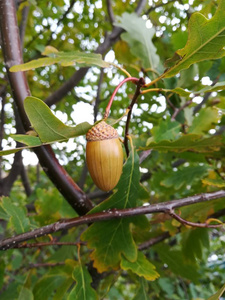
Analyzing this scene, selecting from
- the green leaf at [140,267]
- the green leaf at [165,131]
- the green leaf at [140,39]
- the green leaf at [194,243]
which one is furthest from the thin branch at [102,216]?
the green leaf at [140,39]

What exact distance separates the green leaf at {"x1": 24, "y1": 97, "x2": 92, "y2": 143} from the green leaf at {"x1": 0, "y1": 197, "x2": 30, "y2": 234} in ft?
1.14

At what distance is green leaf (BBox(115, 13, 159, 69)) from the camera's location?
44.8 inches

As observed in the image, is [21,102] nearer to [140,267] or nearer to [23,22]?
[140,267]

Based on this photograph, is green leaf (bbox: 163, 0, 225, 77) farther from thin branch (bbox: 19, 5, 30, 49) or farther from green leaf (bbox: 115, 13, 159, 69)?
thin branch (bbox: 19, 5, 30, 49)

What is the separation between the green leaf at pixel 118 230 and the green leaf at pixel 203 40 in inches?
10.6

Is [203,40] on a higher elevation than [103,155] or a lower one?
higher

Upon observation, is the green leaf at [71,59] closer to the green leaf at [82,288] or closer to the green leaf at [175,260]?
A: the green leaf at [82,288]

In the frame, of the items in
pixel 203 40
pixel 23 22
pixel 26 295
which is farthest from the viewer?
pixel 23 22

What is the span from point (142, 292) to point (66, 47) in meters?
1.90

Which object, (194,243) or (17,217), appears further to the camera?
(194,243)

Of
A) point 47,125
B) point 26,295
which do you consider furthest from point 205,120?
point 26,295

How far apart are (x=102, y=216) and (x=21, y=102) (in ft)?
1.18

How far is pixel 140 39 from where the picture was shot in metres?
1.16

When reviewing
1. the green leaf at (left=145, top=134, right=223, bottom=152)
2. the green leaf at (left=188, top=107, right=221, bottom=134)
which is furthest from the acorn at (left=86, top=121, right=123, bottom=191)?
the green leaf at (left=188, top=107, right=221, bottom=134)
